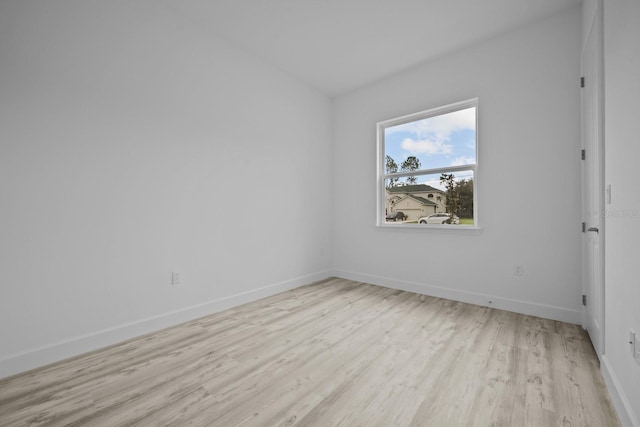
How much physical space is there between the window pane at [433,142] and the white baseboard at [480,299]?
1.53 m

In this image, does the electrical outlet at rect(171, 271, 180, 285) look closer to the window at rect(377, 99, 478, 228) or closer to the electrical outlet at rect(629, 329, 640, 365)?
the window at rect(377, 99, 478, 228)

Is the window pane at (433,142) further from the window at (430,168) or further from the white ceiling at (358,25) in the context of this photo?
the white ceiling at (358,25)

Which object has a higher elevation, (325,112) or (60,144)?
(325,112)

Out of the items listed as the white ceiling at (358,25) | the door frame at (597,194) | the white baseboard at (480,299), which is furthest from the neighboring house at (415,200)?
the white ceiling at (358,25)

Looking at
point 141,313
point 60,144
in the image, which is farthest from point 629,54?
point 141,313

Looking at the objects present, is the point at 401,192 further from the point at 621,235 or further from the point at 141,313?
the point at 141,313

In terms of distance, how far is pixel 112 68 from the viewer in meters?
2.29

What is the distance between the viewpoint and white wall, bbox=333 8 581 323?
8.68 ft

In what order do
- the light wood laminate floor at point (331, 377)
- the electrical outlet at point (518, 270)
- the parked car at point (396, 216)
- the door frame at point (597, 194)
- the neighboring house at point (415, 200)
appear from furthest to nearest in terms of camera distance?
the parked car at point (396, 216) < the neighboring house at point (415, 200) < the electrical outlet at point (518, 270) < the door frame at point (597, 194) < the light wood laminate floor at point (331, 377)

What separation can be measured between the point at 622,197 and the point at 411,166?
2514 mm

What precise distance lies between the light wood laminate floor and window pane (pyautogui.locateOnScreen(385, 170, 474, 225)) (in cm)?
124

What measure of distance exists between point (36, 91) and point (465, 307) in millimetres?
4192

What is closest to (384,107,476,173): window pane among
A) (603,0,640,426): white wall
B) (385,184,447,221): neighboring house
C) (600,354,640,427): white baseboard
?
(385,184,447,221): neighboring house

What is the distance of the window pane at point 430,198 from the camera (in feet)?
11.0
